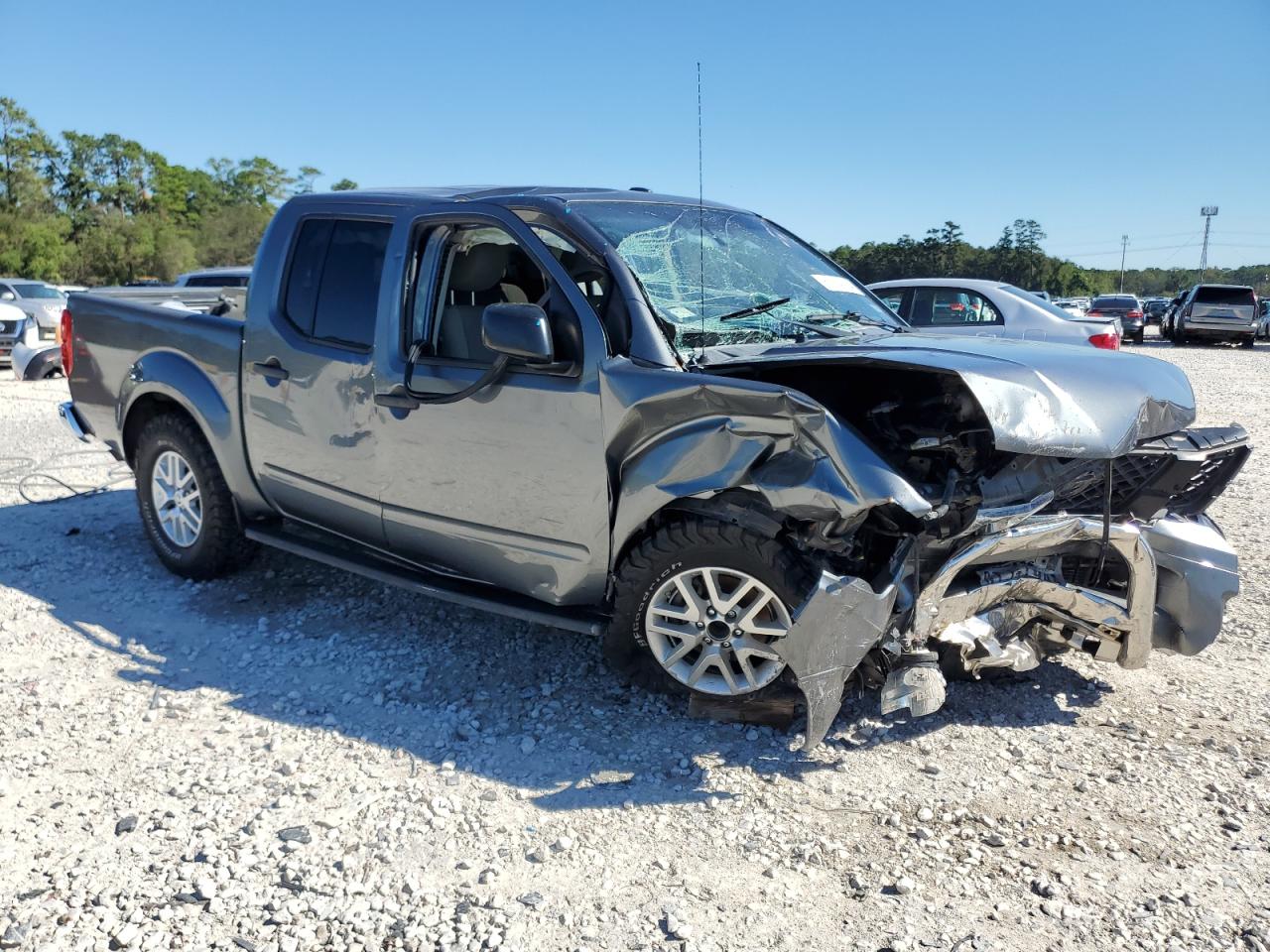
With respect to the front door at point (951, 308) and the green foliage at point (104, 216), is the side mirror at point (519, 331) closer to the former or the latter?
the front door at point (951, 308)

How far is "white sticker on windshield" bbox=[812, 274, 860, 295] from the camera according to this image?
454 centimetres

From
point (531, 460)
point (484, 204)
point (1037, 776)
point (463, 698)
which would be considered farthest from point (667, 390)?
point (1037, 776)

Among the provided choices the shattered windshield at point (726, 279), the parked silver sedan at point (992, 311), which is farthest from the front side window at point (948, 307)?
the shattered windshield at point (726, 279)

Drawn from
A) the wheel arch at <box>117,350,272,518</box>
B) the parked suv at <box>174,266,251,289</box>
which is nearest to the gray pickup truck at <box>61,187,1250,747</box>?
the wheel arch at <box>117,350,272,518</box>

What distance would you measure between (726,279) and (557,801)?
87.2 inches

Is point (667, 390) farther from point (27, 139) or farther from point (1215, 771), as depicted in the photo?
point (27, 139)

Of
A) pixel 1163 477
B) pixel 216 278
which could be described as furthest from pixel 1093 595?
pixel 216 278

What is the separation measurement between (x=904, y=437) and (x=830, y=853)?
59.6 inches

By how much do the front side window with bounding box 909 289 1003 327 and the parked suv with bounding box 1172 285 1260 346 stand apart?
67.2ft

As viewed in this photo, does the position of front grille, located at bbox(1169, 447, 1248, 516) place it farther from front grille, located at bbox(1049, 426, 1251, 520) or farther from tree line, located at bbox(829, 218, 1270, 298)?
tree line, located at bbox(829, 218, 1270, 298)

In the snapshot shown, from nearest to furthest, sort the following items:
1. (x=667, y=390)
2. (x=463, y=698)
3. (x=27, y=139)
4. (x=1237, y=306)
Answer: (x=667, y=390) < (x=463, y=698) < (x=1237, y=306) < (x=27, y=139)

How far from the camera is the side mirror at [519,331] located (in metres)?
3.41

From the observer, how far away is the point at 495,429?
374 centimetres

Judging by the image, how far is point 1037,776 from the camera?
3330mm
